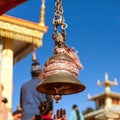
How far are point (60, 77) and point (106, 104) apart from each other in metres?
29.4

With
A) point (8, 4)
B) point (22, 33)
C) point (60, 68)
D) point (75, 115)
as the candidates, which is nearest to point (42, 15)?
point (22, 33)

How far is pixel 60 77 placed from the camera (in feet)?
11.1

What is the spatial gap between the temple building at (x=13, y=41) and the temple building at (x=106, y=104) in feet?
66.4

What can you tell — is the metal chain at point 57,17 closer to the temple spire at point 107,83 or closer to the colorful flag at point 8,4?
the colorful flag at point 8,4

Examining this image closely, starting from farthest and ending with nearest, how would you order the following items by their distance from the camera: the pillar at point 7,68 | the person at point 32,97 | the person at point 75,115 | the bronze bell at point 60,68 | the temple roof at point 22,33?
the temple roof at point 22,33
the pillar at point 7,68
the person at point 75,115
the person at point 32,97
the bronze bell at point 60,68

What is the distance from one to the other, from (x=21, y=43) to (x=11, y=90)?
4.31 ft

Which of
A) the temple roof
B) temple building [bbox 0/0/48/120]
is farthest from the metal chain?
the temple roof

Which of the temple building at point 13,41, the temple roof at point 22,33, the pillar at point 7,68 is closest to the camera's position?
the pillar at point 7,68

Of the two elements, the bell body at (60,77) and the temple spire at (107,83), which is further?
the temple spire at (107,83)

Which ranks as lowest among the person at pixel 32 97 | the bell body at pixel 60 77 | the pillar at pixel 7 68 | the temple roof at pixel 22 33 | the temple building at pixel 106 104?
the bell body at pixel 60 77

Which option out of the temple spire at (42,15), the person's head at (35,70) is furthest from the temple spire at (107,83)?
the person's head at (35,70)

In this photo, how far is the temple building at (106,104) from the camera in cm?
2991

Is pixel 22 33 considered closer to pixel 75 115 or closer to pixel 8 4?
pixel 75 115

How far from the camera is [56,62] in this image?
347 cm
